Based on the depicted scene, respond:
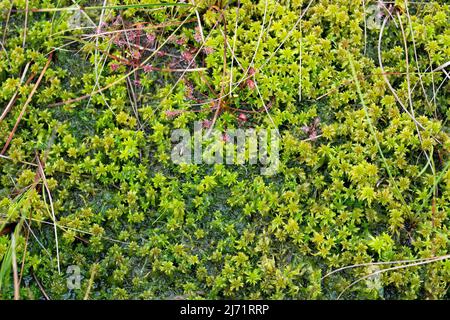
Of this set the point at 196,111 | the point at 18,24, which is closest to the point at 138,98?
the point at 196,111

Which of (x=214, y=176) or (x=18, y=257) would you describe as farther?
(x=214, y=176)

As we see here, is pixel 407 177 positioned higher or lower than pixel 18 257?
higher
